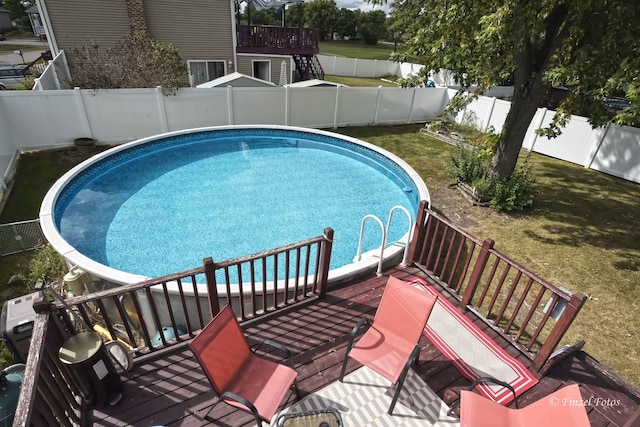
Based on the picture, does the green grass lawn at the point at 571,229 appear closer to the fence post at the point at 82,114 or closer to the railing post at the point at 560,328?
the fence post at the point at 82,114

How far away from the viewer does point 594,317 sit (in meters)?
5.72

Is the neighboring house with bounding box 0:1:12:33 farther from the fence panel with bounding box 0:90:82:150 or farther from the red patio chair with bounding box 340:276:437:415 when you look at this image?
the red patio chair with bounding box 340:276:437:415

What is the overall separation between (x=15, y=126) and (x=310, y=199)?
9.37m

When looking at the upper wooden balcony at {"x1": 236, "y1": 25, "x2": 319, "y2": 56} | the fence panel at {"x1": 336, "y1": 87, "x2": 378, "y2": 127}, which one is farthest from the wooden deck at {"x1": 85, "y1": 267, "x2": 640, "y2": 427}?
the upper wooden balcony at {"x1": 236, "y1": 25, "x2": 319, "y2": 56}

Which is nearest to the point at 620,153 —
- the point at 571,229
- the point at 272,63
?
the point at 571,229

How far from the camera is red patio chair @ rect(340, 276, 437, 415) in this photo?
143 inches

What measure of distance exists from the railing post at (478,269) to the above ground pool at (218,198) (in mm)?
2757

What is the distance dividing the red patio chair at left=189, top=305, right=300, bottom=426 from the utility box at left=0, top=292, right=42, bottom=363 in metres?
2.40

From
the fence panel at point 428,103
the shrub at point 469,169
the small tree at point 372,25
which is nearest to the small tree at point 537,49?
the shrub at point 469,169

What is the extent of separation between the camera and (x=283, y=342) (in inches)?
169

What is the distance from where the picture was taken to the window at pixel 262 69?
18677 millimetres

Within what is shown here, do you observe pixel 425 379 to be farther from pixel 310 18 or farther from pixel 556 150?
pixel 310 18

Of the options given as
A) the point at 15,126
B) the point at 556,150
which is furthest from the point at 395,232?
the point at 15,126

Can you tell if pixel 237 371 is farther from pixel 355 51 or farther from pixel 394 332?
pixel 355 51
